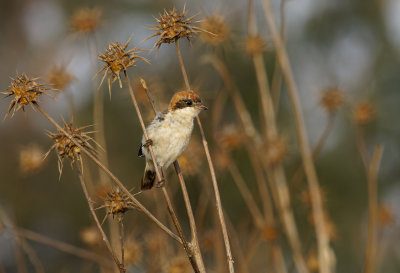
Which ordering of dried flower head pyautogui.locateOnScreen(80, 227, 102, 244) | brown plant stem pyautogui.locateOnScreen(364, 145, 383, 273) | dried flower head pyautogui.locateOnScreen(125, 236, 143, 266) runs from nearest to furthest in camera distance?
brown plant stem pyautogui.locateOnScreen(364, 145, 383, 273), dried flower head pyautogui.locateOnScreen(125, 236, 143, 266), dried flower head pyautogui.locateOnScreen(80, 227, 102, 244)

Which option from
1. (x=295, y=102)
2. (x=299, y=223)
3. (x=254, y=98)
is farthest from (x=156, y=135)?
(x=299, y=223)

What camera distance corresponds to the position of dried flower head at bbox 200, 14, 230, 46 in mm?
4156

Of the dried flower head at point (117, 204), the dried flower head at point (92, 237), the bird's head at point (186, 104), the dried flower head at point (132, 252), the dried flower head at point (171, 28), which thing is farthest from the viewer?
the dried flower head at point (92, 237)

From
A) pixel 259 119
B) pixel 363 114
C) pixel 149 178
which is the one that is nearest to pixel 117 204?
pixel 149 178

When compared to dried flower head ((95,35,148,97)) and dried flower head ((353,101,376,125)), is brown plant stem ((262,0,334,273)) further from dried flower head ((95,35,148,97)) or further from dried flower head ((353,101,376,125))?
dried flower head ((95,35,148,97))

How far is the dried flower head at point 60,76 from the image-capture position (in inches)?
174

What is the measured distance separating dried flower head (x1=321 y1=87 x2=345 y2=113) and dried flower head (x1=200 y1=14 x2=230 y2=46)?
1.06 m

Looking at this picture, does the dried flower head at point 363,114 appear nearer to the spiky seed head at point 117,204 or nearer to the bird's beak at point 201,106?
the bird's beak at point 201,106

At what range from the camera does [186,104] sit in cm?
367

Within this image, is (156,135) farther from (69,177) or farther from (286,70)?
(69,177)

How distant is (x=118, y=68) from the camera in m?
2.67

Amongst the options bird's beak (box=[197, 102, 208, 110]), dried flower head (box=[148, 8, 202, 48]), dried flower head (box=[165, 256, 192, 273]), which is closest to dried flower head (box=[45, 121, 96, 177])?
dried flower head (box=[148, 8, 202, 48])

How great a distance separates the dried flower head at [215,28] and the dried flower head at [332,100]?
3.48 feet

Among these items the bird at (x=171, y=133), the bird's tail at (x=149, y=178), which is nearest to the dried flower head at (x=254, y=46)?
the bird at (x=171, y=133)
